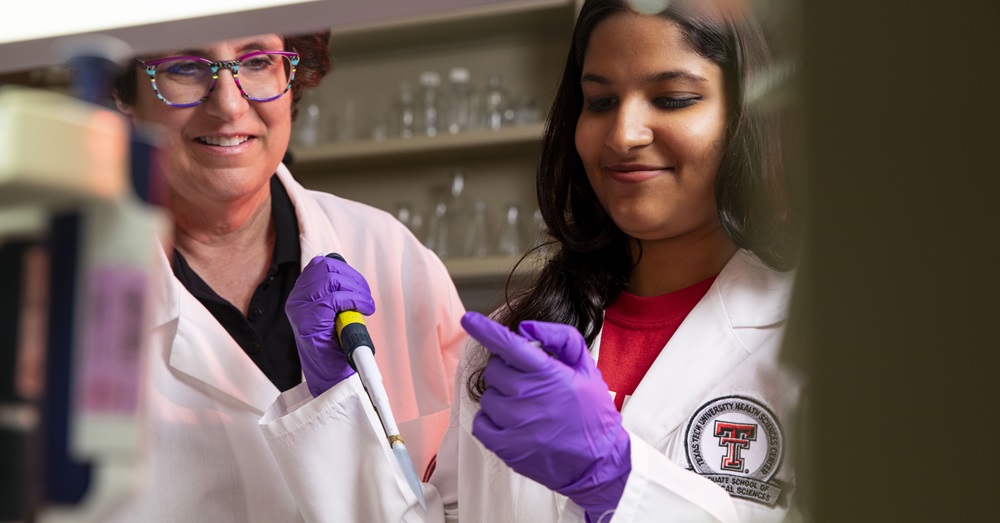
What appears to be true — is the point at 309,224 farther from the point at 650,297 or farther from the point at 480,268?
the point at 480,268

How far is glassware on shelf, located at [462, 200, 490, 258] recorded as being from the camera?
7.45ft

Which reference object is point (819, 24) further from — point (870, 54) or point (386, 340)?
point (386, 340)

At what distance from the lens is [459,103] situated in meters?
2.53

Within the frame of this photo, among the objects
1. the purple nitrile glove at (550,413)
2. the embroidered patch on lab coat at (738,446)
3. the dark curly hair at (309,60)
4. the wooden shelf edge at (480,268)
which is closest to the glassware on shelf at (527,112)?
the wooden shelf edge at (480,268)

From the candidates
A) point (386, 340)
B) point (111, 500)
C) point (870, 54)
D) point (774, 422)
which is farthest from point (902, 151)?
point (386, 340)

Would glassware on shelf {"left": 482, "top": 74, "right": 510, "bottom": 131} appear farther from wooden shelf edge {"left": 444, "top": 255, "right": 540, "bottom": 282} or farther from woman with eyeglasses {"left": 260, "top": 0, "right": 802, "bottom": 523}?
woman with eyeglasses {"left": 260, "top": 0, "right": 802, "bottom": 523}

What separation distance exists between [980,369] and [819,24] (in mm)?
153

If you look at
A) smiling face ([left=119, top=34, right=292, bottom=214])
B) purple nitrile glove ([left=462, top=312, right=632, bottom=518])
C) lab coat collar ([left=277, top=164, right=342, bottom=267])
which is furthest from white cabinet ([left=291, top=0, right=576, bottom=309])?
purple nitrile glove ([left=462, top=312, right=632, bottom=518])

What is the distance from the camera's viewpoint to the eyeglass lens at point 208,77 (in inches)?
41.6

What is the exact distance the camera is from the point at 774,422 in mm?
1120

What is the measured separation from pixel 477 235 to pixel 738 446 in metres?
1.27

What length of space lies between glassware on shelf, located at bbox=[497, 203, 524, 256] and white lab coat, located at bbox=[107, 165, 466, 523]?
814mm

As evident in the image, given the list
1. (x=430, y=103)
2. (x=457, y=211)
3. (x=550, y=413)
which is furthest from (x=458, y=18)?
(x=550, y=413)

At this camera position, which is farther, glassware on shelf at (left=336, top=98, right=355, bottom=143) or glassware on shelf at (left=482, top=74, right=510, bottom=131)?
glassware on shelf at (left=482, top=74, right=510, bottom=131)
